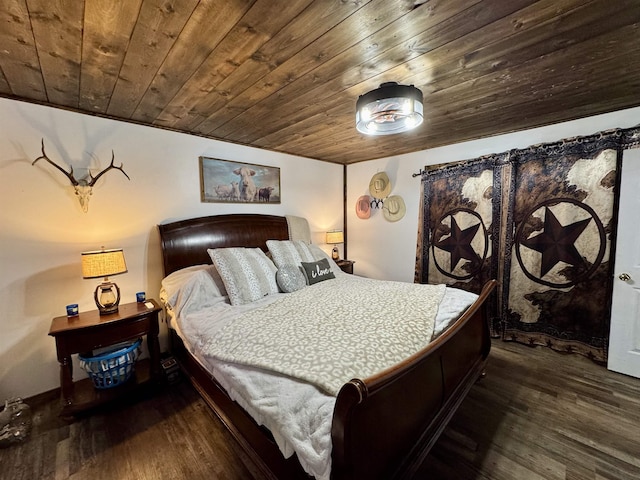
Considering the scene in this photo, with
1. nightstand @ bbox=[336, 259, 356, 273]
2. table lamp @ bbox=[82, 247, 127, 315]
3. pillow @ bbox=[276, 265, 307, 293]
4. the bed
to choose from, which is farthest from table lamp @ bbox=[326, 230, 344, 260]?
table lamp @ bbox=[82, 247, 127, 315]

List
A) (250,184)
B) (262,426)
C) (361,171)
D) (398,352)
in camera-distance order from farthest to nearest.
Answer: (361,171) → (250,184) → (398,352) → (262,426)

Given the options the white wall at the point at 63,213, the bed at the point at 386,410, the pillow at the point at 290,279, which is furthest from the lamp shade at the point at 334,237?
the bed at the point at 386,410

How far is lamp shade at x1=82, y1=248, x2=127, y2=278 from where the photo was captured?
196 cm

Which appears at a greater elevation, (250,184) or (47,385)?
(250,184)

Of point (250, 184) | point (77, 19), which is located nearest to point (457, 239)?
point (250, 184)

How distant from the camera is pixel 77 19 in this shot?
3.92 ft

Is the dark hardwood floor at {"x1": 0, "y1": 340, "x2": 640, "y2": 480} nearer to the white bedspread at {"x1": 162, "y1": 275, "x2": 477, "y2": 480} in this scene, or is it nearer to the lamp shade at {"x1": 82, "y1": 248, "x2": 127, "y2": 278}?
the white bedspread at {"x1": 162, "y1": 275, "x2": 477, "y2": 480}

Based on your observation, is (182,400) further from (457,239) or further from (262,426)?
(457,239)

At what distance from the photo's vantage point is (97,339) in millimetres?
1936

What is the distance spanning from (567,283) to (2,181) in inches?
193

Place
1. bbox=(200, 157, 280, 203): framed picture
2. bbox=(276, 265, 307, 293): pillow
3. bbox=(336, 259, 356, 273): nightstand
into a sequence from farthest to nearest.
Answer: bbox=(336, 259, 356, 273): nightstand, bbox=(200, 157, 280, 203): framed picture, bbox=(276, 265, 307, 293): pillow

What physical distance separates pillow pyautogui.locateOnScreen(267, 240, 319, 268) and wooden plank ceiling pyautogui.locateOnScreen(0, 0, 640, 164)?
1.22 m

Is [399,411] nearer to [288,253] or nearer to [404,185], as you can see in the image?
[288,253]

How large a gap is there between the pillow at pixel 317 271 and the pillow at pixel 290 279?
85 millimetres
